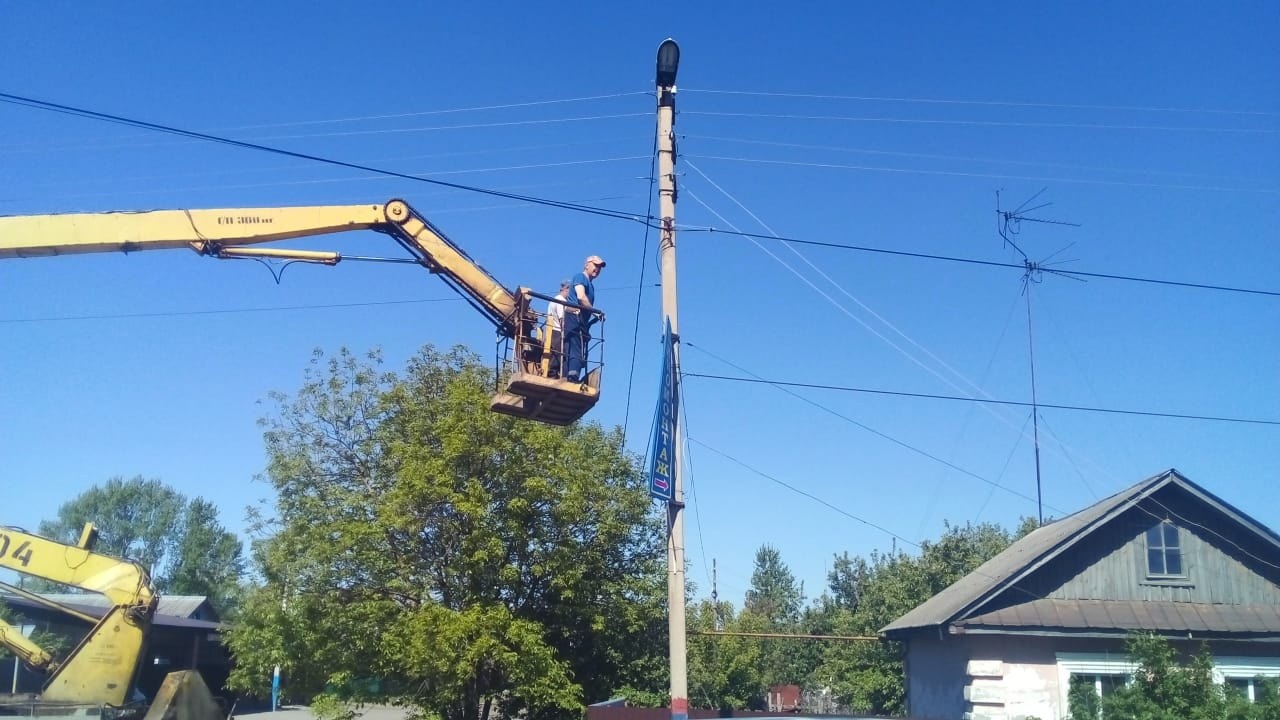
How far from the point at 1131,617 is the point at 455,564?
1433 centimetres

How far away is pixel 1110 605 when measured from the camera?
2030 cm

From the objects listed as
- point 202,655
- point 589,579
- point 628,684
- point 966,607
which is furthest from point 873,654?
point 202,655

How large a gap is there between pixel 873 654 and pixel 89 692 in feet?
83.2

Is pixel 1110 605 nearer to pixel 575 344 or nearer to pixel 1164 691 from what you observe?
pixel 1164 691

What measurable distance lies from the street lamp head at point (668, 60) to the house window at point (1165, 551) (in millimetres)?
14471

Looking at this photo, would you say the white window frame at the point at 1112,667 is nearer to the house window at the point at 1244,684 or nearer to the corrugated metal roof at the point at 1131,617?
the house window at the point at 1244,684

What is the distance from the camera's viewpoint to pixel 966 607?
1941cm

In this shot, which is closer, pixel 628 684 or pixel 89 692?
pixel 89 692

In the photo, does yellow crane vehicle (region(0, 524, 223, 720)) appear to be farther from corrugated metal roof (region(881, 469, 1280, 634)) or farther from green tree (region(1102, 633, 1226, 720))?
green tree (region(1102, 633, 1226, 720))

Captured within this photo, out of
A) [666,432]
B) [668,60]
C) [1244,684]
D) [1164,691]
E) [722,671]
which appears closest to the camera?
[666,432]

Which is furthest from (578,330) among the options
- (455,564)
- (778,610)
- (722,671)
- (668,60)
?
(778,610)

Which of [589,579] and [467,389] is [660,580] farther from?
[467,389]

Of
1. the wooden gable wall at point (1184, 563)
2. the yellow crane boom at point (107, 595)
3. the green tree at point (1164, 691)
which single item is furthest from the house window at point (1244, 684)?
the yellow crane boom at point (107, 595)

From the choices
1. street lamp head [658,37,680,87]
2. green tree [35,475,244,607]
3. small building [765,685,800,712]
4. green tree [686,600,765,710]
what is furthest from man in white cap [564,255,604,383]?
green tree [35,475,244,607]
